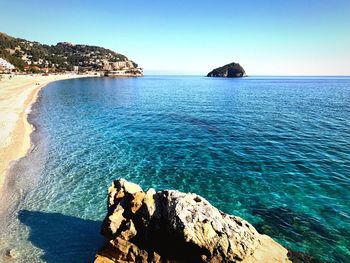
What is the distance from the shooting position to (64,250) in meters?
14.5

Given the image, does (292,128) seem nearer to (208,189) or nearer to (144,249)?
(208,189)

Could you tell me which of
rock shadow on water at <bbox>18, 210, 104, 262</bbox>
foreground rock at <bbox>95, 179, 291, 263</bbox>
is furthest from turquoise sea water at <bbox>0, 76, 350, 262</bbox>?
foreground rock at <bbox>95, 179, 291, 263</bbox>

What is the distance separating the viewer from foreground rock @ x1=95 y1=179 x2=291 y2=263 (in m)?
11.7

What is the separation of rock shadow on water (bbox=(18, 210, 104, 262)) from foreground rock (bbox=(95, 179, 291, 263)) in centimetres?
211

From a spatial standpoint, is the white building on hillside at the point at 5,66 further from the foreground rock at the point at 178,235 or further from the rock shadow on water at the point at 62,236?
the foreground rock at the point at 178,235

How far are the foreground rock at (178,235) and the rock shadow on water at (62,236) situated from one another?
2.11 meters

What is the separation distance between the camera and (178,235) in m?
12.0

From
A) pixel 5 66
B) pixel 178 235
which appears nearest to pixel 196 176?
pixel 178 235

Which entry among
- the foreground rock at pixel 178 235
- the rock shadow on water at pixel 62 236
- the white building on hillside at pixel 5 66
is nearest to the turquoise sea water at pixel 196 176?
the rock shadow on water at pixel 62 236

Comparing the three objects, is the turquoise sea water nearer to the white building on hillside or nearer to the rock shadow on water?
the rock shadow on water

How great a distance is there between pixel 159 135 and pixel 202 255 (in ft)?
92.5

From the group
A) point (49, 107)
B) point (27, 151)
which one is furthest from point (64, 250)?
point (49, 107)

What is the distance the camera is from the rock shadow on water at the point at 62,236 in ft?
46.2

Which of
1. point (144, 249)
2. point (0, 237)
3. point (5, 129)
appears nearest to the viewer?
point (144, 249)
